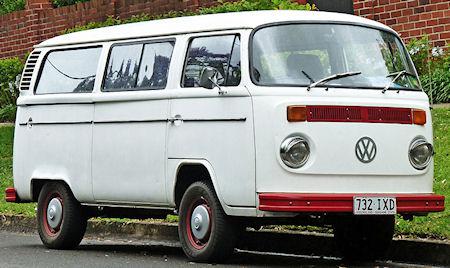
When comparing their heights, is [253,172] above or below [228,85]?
below

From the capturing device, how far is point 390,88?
Result: 11.3 m

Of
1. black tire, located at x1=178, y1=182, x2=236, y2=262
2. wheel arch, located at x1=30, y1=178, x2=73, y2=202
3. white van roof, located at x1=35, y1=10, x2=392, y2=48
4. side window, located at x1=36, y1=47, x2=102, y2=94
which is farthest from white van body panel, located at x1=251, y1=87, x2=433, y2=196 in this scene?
wheel arch, located at x1=30, y1=178, x2=73, y2=202

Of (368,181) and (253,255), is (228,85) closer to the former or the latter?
(368,181)

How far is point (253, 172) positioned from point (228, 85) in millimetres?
840

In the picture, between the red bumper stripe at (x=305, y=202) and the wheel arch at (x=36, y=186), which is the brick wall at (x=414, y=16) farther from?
Result: the red bumper stripe at (x=305, y=202)

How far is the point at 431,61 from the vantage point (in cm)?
1888

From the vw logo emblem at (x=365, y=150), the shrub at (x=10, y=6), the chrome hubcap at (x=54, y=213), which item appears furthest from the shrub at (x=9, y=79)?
the vw logo emblem at (x=365, y=150)

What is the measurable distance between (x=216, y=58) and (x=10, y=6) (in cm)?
2220

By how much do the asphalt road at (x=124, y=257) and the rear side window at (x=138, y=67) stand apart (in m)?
1.55

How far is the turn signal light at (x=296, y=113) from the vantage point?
34.9ft

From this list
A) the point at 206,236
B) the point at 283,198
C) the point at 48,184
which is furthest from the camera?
the point at 48,184

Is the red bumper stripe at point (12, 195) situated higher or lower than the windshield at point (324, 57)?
lower

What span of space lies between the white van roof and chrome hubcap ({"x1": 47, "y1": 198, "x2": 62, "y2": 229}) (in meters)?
1.64

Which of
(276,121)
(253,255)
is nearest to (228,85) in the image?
(276,121)
